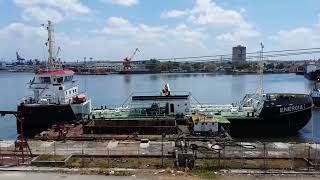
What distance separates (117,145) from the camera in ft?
102

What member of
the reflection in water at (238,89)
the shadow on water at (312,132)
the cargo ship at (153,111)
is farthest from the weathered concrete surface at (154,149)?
the reflection in water at (238,89)

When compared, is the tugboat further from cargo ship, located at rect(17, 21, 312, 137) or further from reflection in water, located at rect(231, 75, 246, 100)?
reflection in water, located at rect(231, 75, 246, 100)

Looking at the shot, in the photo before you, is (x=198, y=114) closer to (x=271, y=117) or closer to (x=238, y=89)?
(x=271, y=117)

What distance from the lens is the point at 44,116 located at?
1783 inches

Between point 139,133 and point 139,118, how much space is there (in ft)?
16.7

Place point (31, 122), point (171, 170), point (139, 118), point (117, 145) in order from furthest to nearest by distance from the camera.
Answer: point (31, 122), point (139, 118), point (117, 145), point (171, 170)

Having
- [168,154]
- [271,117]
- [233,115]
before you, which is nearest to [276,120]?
[271,117]

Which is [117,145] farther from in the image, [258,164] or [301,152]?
[301,152]

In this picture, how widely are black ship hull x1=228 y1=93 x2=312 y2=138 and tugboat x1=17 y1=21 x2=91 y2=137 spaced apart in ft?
50.4

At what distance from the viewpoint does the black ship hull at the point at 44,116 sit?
44750mm

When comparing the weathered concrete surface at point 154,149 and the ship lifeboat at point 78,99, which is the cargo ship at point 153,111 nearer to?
the ship lifeboat at point 78,99

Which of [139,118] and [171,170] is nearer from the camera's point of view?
[171,170]

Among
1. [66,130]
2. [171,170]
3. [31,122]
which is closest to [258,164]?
[171,170]

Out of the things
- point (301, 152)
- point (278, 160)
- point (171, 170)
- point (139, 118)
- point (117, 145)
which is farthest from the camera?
point (139, 118)
